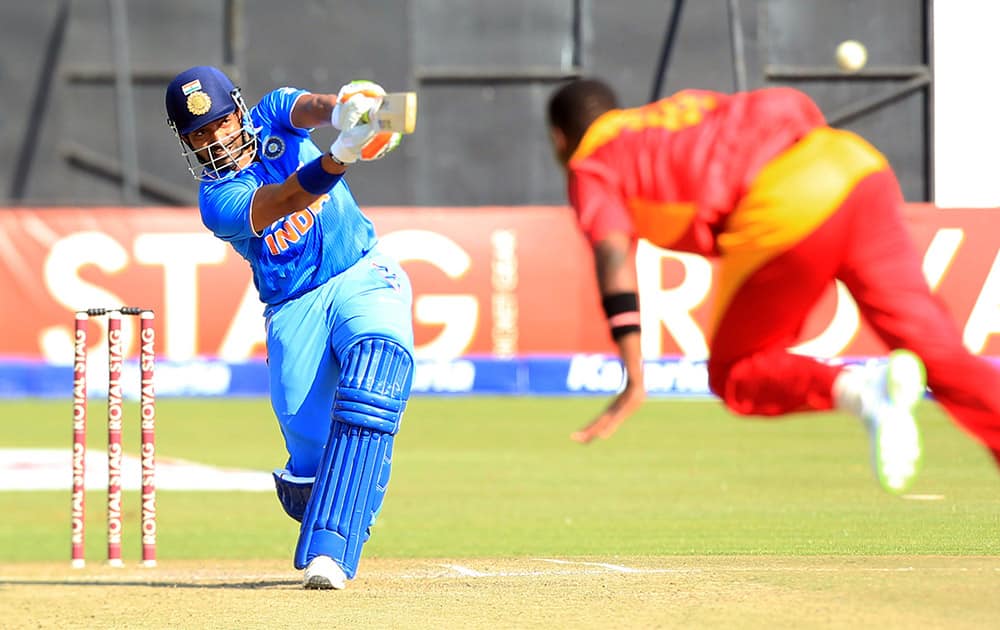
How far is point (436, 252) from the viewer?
18328 millimetres

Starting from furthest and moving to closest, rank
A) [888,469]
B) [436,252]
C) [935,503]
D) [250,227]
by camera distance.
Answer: [436,252] → [935,503] → [250,227] → [888,469]

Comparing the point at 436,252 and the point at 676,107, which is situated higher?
the point at 676,107

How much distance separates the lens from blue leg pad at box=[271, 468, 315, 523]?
22.3 ft

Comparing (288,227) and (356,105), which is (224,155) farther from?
(356,105)

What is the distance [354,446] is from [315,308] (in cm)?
55

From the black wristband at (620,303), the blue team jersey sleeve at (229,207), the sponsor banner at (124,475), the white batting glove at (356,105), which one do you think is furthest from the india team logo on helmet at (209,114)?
the sponsor banner at (124,475)

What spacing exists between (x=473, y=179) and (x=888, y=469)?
16.6 meters

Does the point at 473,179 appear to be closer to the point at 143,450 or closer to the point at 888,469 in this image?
the point at 143,450

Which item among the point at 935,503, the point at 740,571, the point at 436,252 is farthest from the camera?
the point at 436,252

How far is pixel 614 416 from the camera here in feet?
15.8

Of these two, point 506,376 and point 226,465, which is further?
point 506,376

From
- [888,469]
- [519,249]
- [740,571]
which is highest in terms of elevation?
[888,469]

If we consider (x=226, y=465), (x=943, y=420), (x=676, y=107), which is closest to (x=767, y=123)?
(x=676, y=107)

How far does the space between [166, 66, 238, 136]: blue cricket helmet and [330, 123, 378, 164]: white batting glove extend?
0.90 metres
